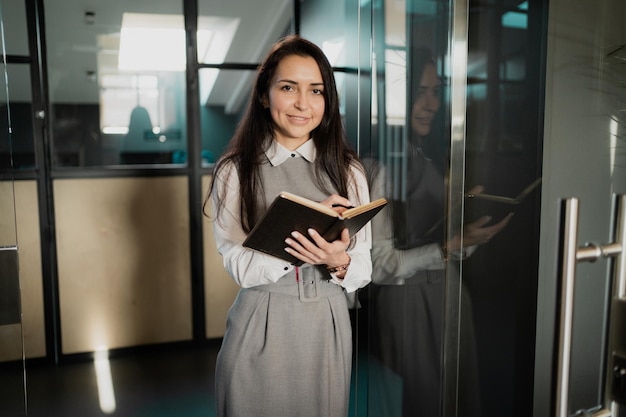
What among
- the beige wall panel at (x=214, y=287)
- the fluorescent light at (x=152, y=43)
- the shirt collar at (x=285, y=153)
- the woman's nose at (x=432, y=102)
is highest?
the fluorescent light at (x=152, y=43)

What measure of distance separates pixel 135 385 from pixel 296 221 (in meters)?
2.31

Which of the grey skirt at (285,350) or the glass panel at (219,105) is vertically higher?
the glass panel at (219,105)

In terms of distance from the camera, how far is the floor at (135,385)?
2.86m

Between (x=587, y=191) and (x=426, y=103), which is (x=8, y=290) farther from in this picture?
(x=587, y=191)

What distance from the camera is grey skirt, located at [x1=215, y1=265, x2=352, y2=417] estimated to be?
1.51m

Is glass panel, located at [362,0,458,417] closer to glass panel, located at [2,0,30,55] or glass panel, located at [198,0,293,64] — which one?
glass panel, located at [198,0,293,64]

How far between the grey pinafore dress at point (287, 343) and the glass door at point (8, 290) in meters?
0.51

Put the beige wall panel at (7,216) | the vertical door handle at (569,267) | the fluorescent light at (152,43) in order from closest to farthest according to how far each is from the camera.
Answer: the vertical door handle at (569,267), the beige wall panel at (7,216), the fluorescent light at (152,43)

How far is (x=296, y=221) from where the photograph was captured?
4.25 feet

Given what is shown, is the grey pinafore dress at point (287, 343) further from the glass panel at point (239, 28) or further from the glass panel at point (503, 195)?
the glass panel at point (239, 28)

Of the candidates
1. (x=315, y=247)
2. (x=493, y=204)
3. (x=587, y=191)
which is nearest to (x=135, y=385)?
(x=315, y=247)

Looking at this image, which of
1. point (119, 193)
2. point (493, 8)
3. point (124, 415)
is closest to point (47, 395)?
point (124, 415)

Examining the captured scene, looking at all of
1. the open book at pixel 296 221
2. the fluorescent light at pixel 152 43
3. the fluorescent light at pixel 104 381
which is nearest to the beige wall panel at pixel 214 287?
the fluorescent light at pixel 104 381

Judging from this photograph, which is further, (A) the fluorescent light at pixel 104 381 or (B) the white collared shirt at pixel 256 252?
(A) the fluorescent light at pixel 104 381
